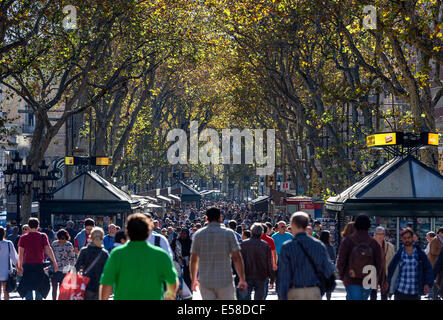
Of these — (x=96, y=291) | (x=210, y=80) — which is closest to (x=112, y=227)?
(x=96, y=291)

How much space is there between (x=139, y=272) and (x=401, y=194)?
14.0 metres

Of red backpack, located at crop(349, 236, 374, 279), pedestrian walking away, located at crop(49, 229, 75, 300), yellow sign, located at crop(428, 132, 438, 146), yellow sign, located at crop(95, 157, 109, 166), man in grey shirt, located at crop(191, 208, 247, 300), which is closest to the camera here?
man in grey shirt, located at crop(191, 208, 247, 300)

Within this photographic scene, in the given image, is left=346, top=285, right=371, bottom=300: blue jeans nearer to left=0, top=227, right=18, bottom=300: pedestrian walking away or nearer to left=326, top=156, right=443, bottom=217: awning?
left=0, top=227, right=18, bottom=300: pedestrian walking away

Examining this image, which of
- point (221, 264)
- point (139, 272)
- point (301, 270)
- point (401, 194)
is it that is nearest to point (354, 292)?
point (221, 264)

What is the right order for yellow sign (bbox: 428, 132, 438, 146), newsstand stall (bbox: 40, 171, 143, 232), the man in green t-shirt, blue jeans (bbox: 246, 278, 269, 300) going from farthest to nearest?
newsstand stall (bbox: 40, 171, 143, 232), yellow sign (bbox: 428, 132, 438, 146), blue jeans (bbox: 246, 278, 269, 300), the man in green t-shirt

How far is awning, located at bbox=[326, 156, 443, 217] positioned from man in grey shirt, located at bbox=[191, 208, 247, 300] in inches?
423

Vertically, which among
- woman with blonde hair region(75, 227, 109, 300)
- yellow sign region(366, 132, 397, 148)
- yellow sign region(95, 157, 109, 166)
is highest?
yellow sign region(366, 132, 397, 148)

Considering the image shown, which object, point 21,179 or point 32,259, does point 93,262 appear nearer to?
point 32,259

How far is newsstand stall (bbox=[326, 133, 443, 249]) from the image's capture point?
1962 centimetres

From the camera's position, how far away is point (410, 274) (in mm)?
10633

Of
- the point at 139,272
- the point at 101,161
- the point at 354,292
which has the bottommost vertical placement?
the point at 354,292

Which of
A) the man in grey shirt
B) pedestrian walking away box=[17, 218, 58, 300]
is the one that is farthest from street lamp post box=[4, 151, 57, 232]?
the man in grey shirt

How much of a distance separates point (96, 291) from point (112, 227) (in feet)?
11.4
